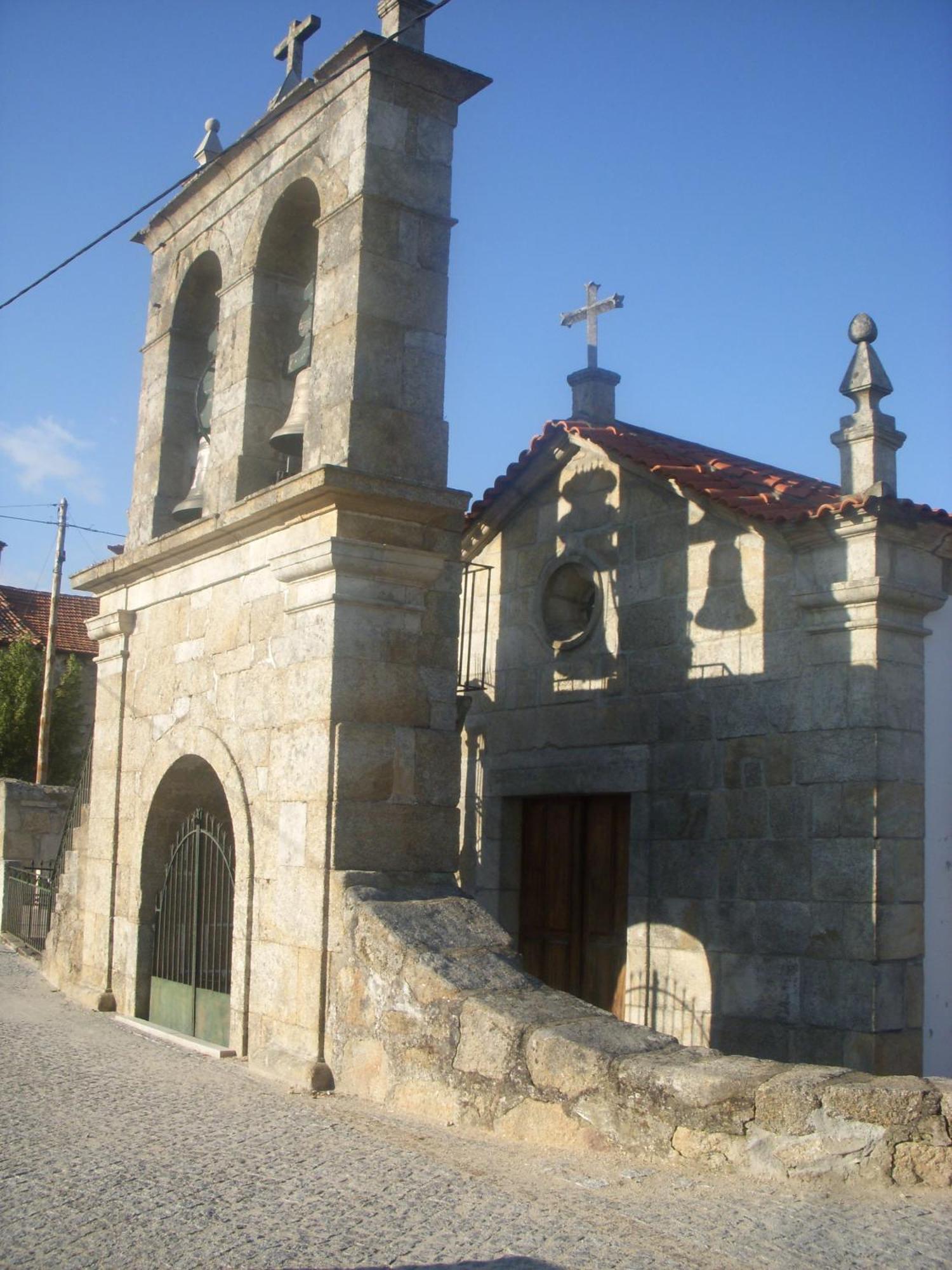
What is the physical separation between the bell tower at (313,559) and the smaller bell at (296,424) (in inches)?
0.7

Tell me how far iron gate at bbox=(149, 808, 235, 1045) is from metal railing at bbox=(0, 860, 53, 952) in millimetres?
4626

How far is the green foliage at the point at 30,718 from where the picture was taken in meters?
23.4

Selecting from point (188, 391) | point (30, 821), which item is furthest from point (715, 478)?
point (30, 821)

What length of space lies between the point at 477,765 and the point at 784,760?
2.85 metres

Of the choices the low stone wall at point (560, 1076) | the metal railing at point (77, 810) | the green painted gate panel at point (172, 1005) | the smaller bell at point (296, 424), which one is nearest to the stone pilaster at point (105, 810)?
the metal railing at point (77, 810)

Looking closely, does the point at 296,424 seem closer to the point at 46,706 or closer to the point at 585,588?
the point at 585,588

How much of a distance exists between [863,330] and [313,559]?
351 centimetres

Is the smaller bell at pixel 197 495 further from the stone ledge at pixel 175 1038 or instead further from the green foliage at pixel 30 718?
the green foliage at pixel 30 718

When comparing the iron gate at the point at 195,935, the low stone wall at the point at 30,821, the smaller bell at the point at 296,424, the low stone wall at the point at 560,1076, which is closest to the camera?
the low stone wall at the point at 560,1076

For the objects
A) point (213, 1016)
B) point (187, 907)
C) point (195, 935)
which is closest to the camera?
point (213, 1016)

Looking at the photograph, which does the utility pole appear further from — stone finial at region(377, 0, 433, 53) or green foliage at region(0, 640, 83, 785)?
stone finial at region(377, 0, 433, 53)

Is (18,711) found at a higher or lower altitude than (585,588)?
lower

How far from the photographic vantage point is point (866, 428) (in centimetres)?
A: 719

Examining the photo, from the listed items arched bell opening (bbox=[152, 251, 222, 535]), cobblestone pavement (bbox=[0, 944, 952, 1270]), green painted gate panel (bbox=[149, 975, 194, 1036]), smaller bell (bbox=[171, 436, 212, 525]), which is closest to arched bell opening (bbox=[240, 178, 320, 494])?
smaller bell (bbox=[171, 436, 212, 525])
